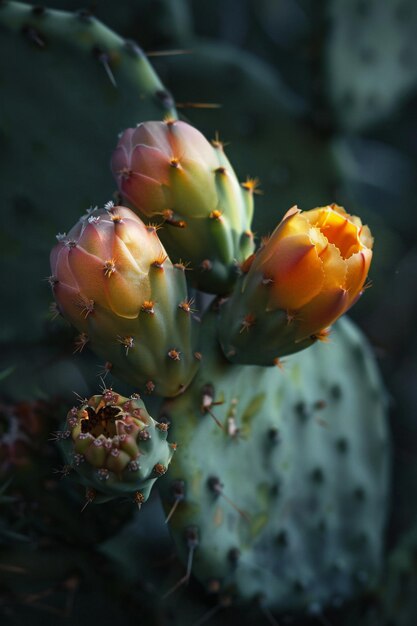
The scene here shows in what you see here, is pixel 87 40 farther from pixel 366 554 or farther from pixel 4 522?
pixel 366 554

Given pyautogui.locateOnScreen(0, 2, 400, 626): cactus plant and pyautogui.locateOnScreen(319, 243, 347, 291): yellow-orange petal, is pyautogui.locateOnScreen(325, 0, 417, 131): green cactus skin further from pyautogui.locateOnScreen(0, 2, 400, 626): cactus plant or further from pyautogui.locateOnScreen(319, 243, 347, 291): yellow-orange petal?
pyautogui.locateOnScreen(319, 243, 347, 291): yellow-orange petal

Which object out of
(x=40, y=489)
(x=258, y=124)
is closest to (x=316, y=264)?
(x=40, y=489)

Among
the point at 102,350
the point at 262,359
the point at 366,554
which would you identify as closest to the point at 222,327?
the point at 262,359

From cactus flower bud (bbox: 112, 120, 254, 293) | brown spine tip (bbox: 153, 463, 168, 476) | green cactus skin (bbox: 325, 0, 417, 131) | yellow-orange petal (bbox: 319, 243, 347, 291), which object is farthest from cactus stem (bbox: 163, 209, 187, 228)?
green cactus skin (bbox: 325, 0, 417, 131)

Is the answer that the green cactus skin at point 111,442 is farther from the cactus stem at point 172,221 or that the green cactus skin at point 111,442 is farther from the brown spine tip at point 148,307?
the cactus stem at point 172,221

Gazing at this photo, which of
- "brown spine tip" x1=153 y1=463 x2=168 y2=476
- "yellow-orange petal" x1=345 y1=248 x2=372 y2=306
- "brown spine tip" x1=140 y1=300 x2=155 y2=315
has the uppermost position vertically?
"yellow-orange petal" x1=345 y1=248 x2=372 y2=306

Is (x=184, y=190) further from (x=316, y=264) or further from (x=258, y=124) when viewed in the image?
(x=258, y=124)

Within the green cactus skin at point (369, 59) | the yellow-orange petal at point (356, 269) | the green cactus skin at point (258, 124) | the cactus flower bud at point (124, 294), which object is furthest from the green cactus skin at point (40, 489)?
the green cactus skin at point (369, 59)

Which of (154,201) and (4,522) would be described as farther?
(4,522)
